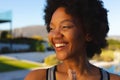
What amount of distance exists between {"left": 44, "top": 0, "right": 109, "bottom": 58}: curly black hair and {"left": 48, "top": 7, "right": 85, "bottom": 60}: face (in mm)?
40

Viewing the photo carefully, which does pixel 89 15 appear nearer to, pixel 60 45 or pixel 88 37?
pixel 88 37

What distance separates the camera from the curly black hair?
4.81 ft

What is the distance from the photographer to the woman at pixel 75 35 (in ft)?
4.53

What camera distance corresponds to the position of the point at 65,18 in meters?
1.42

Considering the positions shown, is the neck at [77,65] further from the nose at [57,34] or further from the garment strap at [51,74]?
the nose at [57,34]

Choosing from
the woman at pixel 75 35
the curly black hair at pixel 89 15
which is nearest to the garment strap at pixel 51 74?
the woman at pixel 75 35

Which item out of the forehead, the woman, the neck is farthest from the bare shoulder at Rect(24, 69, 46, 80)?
the forehead

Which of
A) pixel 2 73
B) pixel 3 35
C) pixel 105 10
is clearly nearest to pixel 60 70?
pixel 105 10

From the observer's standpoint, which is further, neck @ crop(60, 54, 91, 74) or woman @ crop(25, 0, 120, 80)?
neck @ crop(60, 54, 91, 74)

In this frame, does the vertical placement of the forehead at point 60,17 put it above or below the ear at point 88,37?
above

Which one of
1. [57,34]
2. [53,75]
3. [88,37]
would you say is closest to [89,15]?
[88,37]

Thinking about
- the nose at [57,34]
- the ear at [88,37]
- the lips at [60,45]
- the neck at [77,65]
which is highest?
the nose at [57,34]

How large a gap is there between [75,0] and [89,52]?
34 cm

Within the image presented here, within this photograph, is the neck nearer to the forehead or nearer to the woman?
the woman
